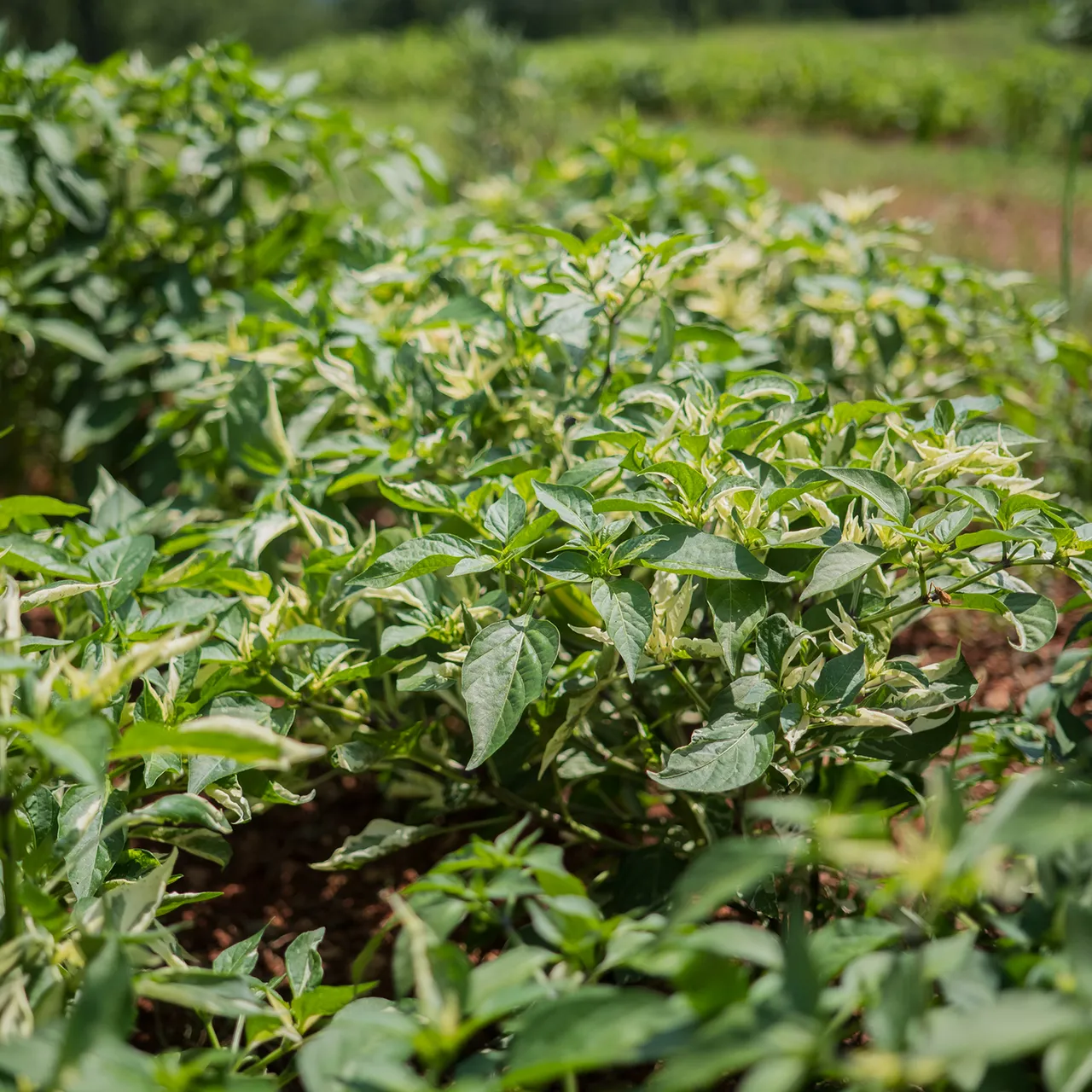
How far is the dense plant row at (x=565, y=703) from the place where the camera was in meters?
0.67

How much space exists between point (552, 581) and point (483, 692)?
17 centimetres

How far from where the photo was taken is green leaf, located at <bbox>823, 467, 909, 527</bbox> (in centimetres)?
107

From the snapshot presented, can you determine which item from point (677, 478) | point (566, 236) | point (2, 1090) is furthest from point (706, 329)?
point (2, 1090)

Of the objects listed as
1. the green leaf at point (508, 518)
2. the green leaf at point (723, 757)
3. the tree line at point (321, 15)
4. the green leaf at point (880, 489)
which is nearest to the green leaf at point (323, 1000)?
the green leaf at point (723, 757)

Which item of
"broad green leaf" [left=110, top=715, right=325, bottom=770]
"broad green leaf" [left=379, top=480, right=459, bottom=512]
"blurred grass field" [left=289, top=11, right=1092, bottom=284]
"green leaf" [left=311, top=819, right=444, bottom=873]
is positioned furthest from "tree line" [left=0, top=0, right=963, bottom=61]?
"broad green leaf" [left=110, top=715, right=325, bottom=770]

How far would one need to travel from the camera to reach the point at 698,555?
41.3 inches

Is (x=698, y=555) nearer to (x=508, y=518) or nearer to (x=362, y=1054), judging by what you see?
(x=508, y=518)

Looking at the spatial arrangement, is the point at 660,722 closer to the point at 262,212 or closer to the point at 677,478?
the point at 677,478

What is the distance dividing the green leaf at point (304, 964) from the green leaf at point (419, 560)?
376 mm

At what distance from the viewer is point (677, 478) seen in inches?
44.4

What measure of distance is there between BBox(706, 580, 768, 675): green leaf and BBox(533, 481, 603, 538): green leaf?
0.16m

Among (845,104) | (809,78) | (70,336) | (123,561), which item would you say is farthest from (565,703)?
(809,78)

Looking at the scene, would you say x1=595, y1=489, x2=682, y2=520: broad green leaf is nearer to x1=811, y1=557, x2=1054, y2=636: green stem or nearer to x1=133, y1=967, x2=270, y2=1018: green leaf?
x1=811, y1=557, x2=1054, y2=636: green stem

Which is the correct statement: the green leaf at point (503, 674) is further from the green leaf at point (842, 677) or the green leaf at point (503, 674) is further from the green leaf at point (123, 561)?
the green leaf at point (123, 561)
